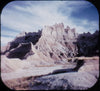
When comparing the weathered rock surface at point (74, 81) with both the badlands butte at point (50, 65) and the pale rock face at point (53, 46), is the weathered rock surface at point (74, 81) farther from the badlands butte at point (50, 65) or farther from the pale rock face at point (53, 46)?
the pale rock face at point (53, 46)

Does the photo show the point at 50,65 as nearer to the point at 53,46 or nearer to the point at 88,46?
the point at 53,46

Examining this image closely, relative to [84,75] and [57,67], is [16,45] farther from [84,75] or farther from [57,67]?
[84,75]

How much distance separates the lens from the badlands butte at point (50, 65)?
2389 mm

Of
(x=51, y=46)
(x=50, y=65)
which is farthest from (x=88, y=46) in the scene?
(x=51, y=46)

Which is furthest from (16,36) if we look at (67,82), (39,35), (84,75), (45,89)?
(84,75)

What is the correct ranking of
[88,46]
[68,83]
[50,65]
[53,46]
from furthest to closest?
[53,46] < [50,65] < [88,46] < [68,83]

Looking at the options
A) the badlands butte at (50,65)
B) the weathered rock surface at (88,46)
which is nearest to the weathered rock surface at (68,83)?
the badlands butte at (50,65)

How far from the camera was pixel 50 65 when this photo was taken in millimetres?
2941

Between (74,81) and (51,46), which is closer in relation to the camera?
(74,81)

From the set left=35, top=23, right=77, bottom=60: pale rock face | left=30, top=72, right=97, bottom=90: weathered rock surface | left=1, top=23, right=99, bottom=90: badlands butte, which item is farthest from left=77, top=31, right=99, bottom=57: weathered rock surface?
left=30, top=72, right=97, bottom=90: weathered rock surface

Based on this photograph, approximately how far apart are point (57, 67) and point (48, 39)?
93 centimetres

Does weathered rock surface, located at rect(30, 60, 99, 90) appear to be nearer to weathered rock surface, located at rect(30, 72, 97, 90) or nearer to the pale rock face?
weathered rock surface, located at rect(30, 72, 97, 90)

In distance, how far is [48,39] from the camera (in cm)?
360

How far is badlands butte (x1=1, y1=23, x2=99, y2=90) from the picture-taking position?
2.39 metres
